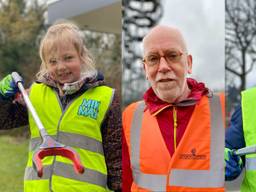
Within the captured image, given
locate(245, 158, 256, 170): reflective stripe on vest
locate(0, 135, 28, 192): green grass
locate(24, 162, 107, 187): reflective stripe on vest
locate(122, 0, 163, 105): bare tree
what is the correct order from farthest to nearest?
locate(0, 135, 28, 192): green grass
locate(24, 162, 107, 187): reflective stripe on vest
locate(245, 158, 256, 170): reflective stripe on vest
locate(122, 0, 163, 105): bare tree

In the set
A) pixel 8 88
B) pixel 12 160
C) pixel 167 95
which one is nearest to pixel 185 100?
pixel 167 95

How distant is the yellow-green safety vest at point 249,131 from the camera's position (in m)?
1.28

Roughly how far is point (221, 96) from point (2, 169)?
455cm

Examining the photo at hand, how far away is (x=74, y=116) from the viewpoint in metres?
1.49

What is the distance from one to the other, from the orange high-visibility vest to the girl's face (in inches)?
17.1

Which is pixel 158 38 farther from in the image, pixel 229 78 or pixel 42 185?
pixel 42 185

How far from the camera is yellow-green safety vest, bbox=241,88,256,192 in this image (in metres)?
1.28

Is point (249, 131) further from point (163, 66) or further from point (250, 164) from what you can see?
point (163, 66)

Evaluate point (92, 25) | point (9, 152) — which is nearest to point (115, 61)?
point (92, 25)

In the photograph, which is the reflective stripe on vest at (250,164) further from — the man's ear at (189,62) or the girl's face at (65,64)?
the girl's face at (65,64)

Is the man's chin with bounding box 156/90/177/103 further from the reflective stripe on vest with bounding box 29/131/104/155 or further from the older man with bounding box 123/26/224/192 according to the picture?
the reflective stripe on vest with bounding box 29/131/104/155

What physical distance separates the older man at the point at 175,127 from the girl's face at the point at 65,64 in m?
0.38

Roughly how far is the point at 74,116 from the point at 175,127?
437mm

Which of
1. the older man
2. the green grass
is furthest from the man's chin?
the green grass
